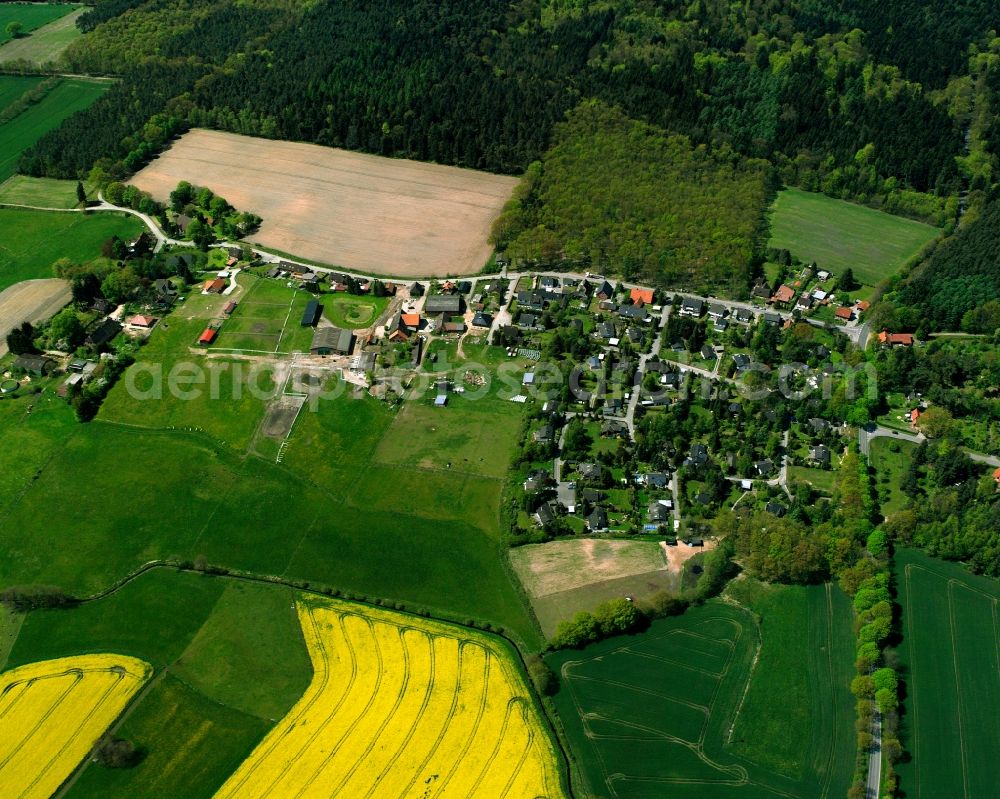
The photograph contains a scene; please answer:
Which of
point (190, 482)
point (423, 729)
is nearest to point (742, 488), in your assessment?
point (423, 729)

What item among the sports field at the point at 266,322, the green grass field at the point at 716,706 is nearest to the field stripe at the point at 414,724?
the green grass field at the point at 716,706

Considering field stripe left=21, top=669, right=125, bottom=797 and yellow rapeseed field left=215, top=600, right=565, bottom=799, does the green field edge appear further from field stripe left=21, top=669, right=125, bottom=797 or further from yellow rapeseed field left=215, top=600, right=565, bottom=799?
field stripe left=21, top=669, right=125, bottom=797

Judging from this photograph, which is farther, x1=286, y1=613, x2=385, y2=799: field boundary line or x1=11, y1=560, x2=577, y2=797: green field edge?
x1=11, y1=560, x2=577, y2=797: green field edge

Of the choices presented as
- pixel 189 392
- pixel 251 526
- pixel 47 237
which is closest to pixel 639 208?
pixel 189 392

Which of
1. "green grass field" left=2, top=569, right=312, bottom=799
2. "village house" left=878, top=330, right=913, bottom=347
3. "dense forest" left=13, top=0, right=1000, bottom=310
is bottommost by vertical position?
"green grass field" left=2, top=569, right=312, bottom=799

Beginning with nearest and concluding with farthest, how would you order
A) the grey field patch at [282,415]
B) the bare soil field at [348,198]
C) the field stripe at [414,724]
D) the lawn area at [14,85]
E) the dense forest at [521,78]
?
1. the field stripe at [414,724]
2. the grey field patch at [282,415]
3. the bare soil field at [348,198]
4. the dense forest at [521,78]
5. the lawn area at [14,85]

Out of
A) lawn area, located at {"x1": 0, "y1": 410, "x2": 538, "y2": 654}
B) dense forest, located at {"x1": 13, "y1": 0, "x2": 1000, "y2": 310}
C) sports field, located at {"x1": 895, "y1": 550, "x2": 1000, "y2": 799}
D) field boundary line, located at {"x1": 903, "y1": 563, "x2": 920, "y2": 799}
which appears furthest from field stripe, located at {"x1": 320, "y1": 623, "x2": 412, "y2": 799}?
dense forest, located at {"x1": 13, "y1": 0, "x2": 1000, "y2": 310}

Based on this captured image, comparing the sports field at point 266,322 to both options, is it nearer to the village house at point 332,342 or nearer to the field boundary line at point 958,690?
the village house at point 332,342
